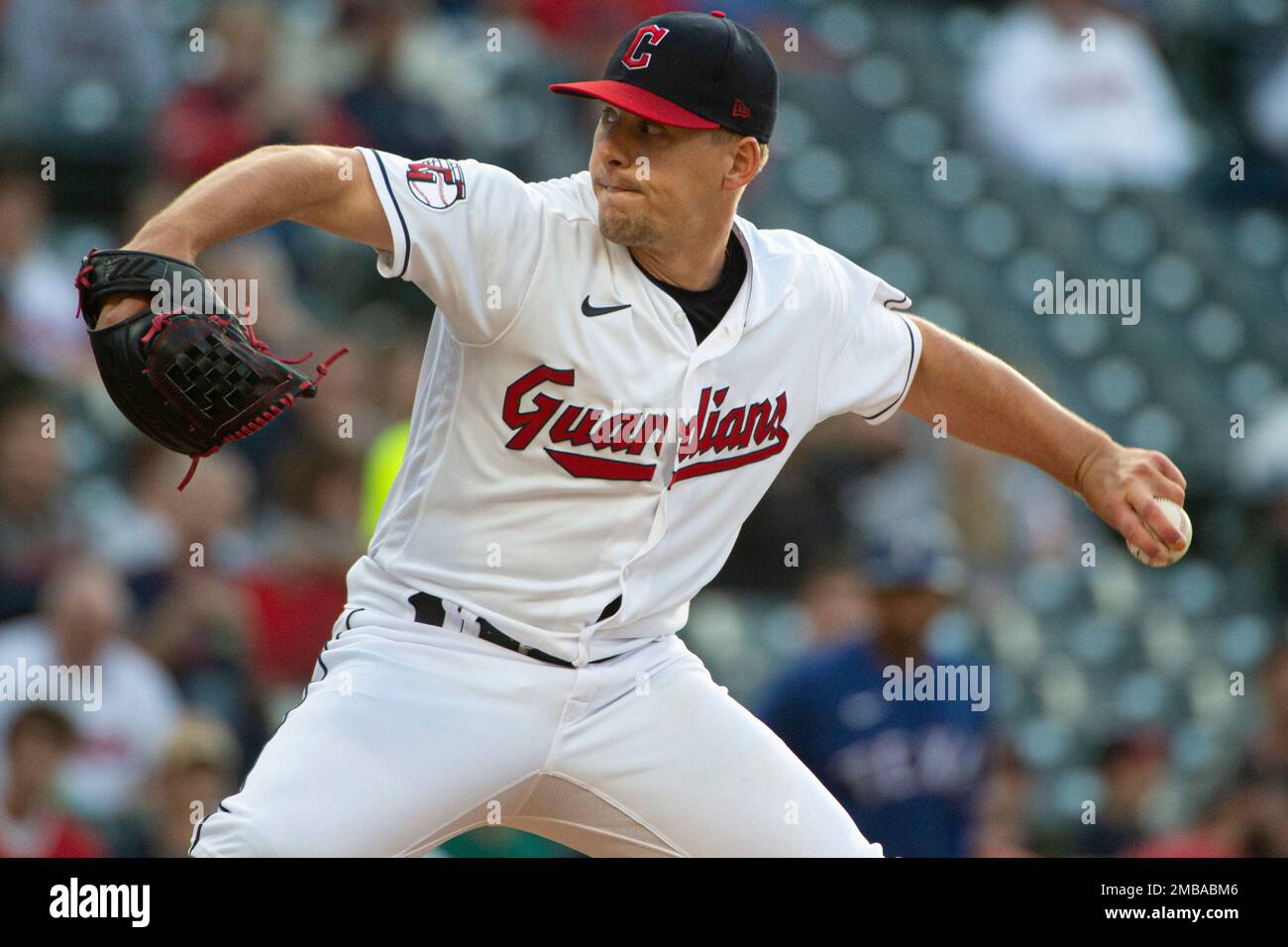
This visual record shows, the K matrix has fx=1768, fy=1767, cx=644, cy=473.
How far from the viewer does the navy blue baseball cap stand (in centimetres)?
317

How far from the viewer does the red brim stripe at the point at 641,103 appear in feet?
10.3

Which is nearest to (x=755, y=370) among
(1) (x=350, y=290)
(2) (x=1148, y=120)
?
(1) (x=350, y=290)

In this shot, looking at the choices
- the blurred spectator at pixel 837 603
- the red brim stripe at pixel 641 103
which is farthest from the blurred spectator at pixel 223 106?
the red brim stripe at pixel 641 103

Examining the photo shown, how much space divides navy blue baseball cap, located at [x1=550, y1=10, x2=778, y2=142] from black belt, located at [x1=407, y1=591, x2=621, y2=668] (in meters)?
0.95

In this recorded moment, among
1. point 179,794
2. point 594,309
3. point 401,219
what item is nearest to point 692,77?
point 594,309

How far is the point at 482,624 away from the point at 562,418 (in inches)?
15.6

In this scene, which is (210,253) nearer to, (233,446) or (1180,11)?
(233,446)

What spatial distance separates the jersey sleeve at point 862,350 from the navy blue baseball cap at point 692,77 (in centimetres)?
37

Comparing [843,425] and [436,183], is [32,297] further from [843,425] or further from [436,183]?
[436,183]

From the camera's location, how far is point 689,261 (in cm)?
334

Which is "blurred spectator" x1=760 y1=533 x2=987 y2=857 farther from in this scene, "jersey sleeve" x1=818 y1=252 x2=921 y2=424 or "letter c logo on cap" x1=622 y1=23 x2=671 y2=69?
"letter c logo on cap" x1=622 y1=23 x2=671 y2=69

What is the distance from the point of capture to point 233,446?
20.5 ft

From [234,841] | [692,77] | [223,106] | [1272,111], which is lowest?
[234,841]

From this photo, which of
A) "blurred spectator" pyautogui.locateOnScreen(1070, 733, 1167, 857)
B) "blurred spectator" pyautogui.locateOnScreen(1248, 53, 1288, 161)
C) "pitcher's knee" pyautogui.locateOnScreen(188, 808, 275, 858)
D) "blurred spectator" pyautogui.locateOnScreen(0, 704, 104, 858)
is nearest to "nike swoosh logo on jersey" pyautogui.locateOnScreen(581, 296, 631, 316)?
"pitcher's knee" pyautogui.locateOnScreen(188, 808, 275, 858)
